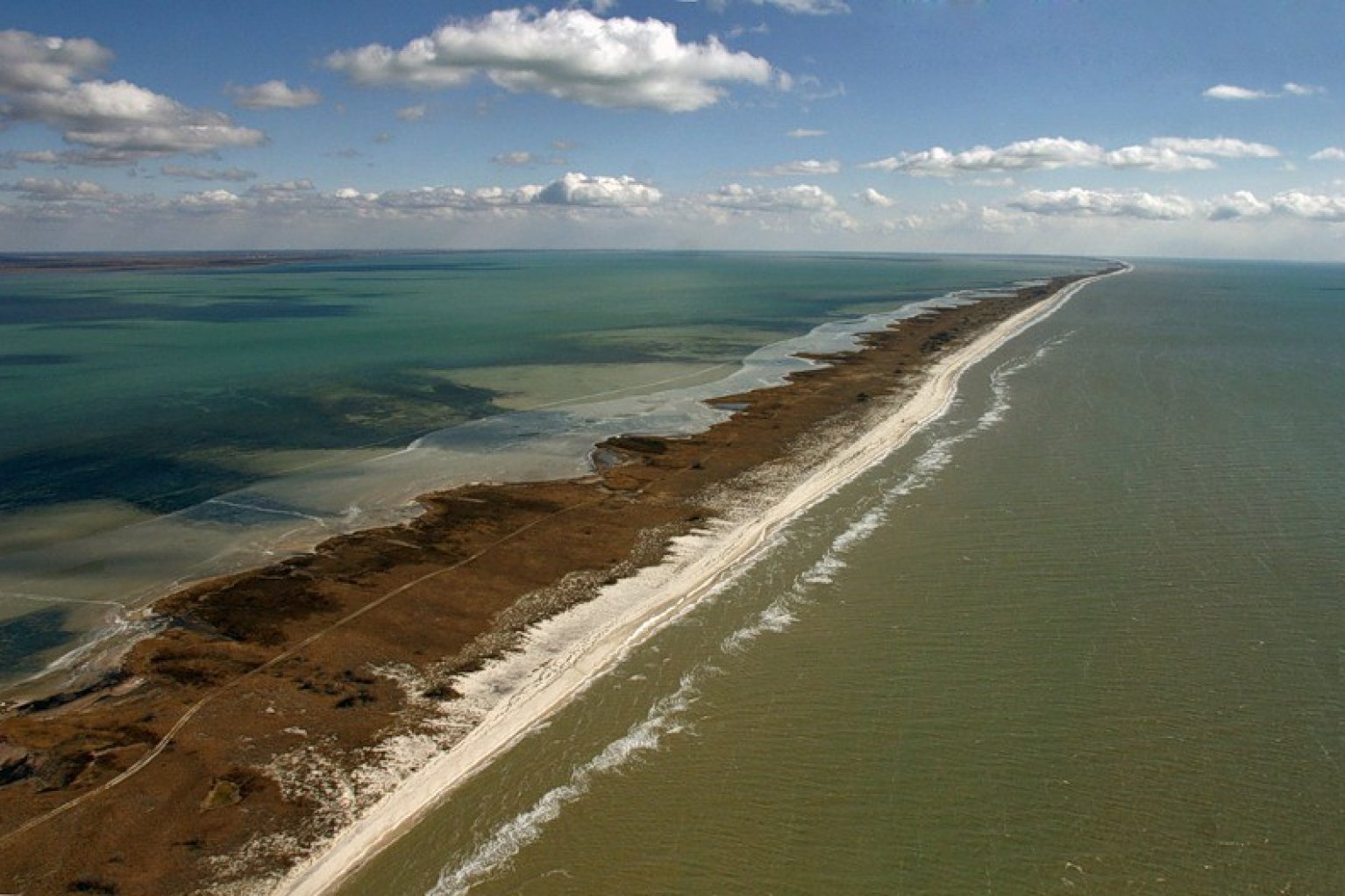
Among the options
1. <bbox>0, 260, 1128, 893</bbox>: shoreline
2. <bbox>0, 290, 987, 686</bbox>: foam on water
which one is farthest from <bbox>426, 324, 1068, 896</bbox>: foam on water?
<bbox>0, 290, 987, 686</bbox>: foam on water

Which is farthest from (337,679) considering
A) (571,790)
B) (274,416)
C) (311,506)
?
(274,416)

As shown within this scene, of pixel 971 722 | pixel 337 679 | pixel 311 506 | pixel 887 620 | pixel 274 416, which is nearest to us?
pixel 971 722

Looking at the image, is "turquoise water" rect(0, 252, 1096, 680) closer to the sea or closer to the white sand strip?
the sea

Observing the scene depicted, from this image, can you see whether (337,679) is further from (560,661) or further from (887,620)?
(887,620)

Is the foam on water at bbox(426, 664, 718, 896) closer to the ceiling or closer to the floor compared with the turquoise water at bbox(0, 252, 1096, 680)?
closer to the floor

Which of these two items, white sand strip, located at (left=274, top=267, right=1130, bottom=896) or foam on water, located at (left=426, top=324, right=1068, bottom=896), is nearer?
foam on water, located at (left=426, top=324, right=1068, bottom=896)

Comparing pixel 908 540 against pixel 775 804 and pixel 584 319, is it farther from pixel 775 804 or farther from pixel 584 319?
pixel 584 319
